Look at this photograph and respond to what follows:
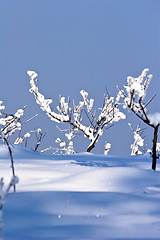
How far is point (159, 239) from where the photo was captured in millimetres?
1358

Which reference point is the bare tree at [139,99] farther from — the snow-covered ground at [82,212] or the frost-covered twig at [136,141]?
the frost-covered twig at [136,141]

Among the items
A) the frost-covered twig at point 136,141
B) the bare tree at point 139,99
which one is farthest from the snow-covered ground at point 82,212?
the frost-covered twig at point 136,141

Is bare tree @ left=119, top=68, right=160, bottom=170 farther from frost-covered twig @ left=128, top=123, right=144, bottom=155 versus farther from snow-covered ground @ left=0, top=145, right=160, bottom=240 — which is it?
frost-covered twig @ left=128, top=123, right=144, bottom=155

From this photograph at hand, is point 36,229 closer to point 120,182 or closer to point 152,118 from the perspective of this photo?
point 120,182

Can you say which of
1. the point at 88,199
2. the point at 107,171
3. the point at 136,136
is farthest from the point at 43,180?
the point at 136,136

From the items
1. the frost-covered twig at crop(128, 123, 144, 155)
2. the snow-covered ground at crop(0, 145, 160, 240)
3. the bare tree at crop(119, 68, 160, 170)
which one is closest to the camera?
the snow-covered ground at crop(0, 145, 160, 240)

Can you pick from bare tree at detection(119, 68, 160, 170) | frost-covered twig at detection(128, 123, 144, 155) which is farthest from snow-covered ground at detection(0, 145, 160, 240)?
frost-covered twig at detection(128, 123, 144, 155)

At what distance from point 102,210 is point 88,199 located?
17cm

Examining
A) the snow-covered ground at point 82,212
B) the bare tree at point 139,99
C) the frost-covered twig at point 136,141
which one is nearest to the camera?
the snow-covered ground at point 82,212

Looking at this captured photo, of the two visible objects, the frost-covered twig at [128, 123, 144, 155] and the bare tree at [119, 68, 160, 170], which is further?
the frost-covered twig at [128, 123, 144, 155]

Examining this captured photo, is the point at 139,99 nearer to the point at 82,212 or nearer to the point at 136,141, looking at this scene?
the point at 82,212

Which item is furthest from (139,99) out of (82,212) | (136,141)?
(136,141)

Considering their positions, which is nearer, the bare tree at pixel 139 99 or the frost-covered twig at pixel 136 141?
the bare tree at pixel 139 99

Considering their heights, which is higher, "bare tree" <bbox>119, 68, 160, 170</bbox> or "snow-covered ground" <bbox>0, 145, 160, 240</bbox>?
"bare tree" <bbox>119, 68, 160, 170</bbox>
